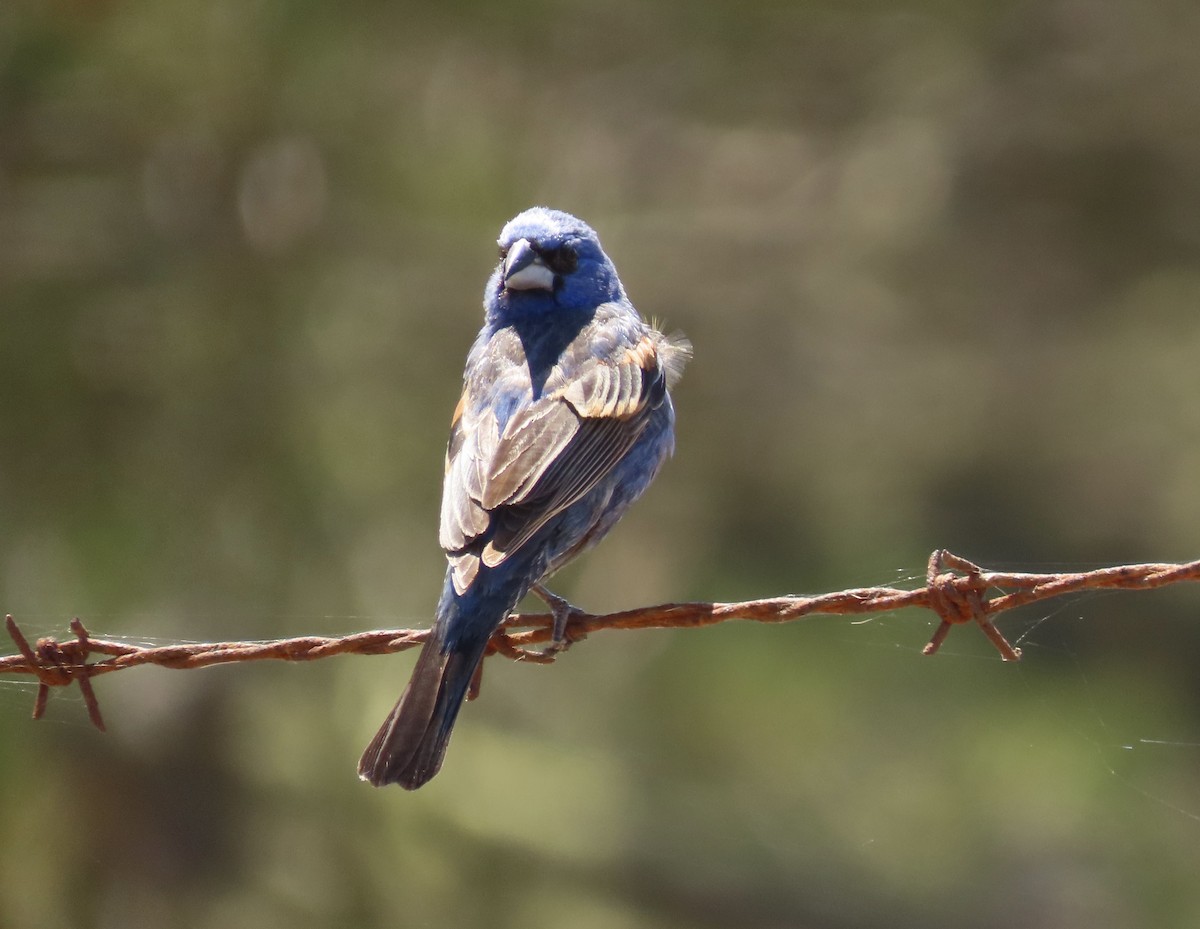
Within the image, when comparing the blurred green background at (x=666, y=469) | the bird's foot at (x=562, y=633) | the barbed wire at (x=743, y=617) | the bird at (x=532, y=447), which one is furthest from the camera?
the blurred green background at (x=666, y=469)

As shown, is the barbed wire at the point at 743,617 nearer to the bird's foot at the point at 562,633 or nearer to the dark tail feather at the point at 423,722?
the dark tail feather at the point at 423,722

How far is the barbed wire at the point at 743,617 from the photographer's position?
2.71 meters

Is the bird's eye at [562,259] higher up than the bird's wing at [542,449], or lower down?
higher up

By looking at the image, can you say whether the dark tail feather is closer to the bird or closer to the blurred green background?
the bird

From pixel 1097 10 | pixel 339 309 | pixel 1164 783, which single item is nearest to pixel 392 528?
pixel 339 309

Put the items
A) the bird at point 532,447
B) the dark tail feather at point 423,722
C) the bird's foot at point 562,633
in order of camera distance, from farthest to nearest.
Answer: the bird's foot at point 562,633, the bird at point 532,447, the dark tail feather at point 423,722

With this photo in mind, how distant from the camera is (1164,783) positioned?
739cm

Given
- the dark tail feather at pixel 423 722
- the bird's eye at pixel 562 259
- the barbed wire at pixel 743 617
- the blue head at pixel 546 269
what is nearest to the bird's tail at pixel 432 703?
the dark tail feather at pixel 423 722

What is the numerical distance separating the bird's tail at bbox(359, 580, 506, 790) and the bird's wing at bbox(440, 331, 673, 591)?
0.31ft

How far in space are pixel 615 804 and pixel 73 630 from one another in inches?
185

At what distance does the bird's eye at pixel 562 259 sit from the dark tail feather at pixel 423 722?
1746mm

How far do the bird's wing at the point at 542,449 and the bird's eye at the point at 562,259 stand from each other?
40 cm

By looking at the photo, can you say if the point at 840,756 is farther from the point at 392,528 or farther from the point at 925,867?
the point at 392,528

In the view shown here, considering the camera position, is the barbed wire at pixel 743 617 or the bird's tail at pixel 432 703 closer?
the barbed wire at pixel 743 617
